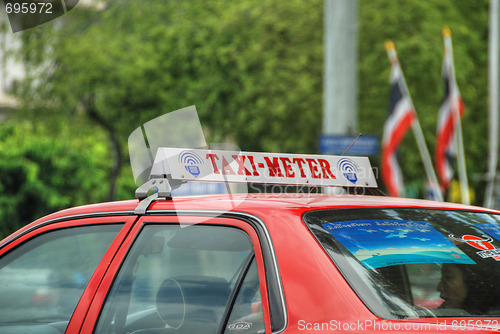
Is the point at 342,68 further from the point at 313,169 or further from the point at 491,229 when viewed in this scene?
the point at 491,229

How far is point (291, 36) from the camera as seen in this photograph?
56.6ft

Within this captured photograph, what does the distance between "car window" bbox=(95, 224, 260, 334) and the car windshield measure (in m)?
0.36

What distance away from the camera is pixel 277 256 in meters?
2.45

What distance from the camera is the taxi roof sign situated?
116 inches

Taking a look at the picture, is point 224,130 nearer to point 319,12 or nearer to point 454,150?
point 319,12

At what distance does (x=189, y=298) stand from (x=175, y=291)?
100 millimetres

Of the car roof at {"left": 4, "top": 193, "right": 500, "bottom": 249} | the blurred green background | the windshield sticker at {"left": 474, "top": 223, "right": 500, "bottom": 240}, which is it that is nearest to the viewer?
the car roof at {"left": 4, "top": 193, "right": 500, "bottom": 249}

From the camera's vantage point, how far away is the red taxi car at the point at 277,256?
7.65 feet

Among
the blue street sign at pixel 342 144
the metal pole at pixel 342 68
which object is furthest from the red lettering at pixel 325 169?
the metal pole at pixel 342 68

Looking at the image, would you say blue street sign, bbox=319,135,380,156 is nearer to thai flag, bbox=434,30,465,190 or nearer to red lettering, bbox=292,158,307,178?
thai flag, bbox=434,30,465,190

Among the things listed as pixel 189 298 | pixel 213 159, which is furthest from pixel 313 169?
Answer: pixel 189 298

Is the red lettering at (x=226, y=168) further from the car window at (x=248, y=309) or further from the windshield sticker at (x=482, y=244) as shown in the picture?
the windshield sticker at (x=482, y=244)

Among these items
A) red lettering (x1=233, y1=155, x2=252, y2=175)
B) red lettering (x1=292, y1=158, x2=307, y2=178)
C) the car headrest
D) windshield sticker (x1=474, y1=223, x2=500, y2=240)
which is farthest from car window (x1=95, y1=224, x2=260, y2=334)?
windshield sticker (x1=474, y1=223, x2=500, y2=240)

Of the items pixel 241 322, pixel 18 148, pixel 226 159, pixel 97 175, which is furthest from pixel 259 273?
pixel 97 175
